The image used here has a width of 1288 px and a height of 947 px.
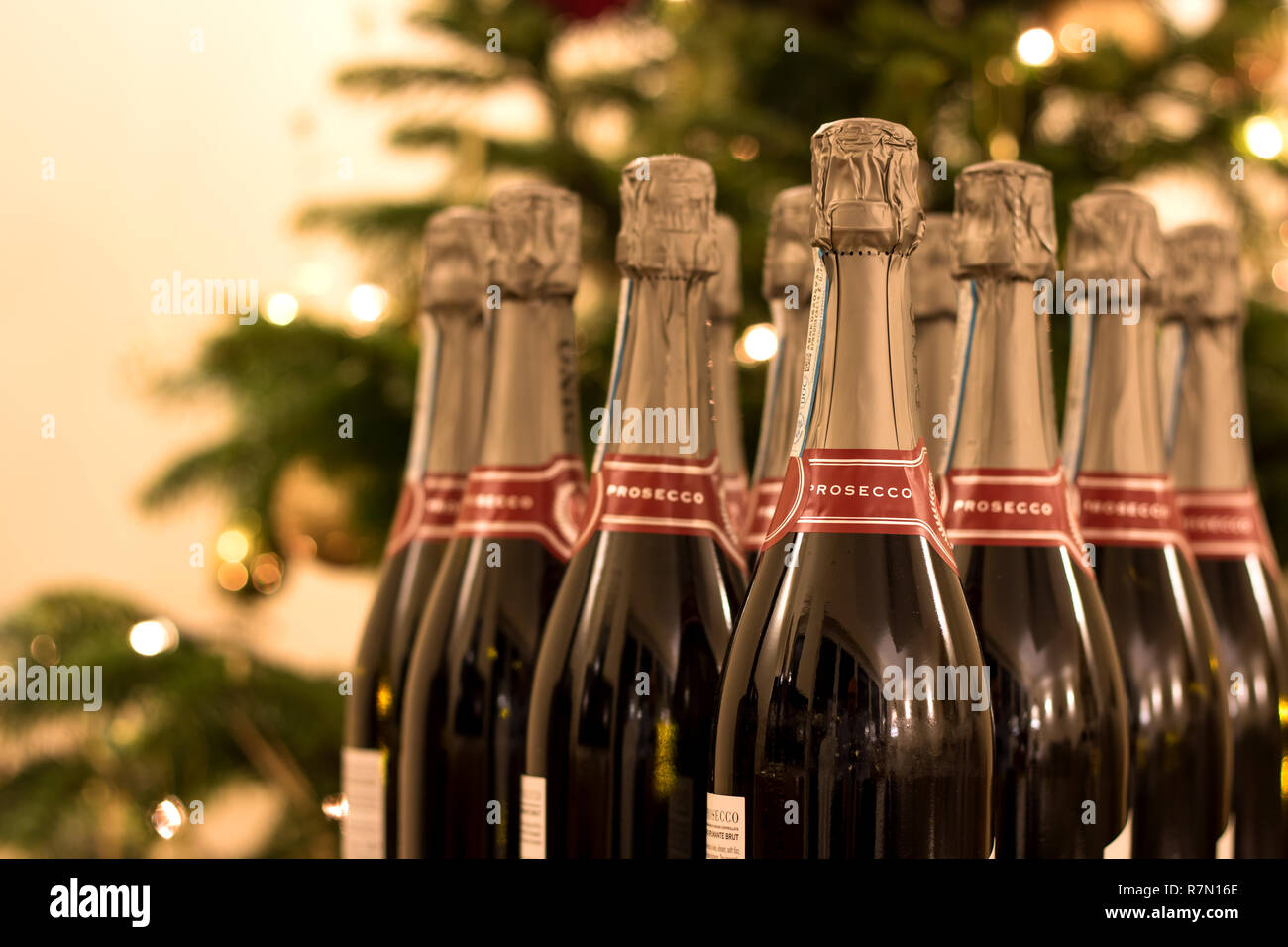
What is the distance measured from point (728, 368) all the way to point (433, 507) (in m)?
0.19

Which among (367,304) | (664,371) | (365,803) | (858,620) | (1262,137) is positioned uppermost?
(1262,137)

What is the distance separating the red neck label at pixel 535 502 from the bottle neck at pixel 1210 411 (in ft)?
1.03

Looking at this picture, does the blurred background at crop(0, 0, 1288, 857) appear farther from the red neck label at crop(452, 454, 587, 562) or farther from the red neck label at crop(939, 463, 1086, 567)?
the red neck label at crop(939, 463, 1086, 567)

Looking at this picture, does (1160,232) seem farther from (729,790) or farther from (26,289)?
(26,289)

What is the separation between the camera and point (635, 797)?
0.54 m

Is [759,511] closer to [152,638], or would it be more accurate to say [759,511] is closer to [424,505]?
[424,505]

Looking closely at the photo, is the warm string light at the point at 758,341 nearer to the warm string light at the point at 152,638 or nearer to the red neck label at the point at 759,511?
the red neck label at the point at 759,511

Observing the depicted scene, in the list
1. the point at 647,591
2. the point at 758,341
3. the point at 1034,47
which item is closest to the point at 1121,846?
the point at 647,591

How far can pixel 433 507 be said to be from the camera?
0.76m

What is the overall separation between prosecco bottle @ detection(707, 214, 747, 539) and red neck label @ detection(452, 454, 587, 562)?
0.27 ft

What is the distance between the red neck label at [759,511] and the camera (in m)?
0.66

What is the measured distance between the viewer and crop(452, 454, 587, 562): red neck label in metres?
0.65
